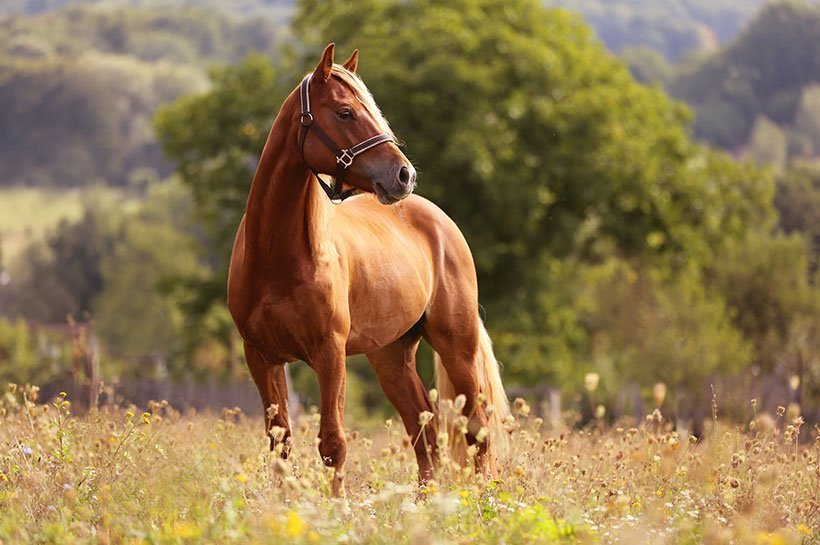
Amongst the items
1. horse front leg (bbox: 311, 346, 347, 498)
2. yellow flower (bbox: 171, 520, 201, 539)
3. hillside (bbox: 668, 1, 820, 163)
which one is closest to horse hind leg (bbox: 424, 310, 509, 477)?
horse front leg (bbox: 311, 346, 347, 498)

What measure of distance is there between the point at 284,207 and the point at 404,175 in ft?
2.72

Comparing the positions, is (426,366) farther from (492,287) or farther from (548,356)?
(548,356)

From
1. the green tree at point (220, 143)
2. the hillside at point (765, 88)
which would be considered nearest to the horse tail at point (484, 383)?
the green tree at point (220, 143)

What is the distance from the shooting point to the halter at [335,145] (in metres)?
6.54

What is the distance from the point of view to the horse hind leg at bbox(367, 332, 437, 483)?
8.20m

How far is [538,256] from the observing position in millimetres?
27359

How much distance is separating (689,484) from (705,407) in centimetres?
1379

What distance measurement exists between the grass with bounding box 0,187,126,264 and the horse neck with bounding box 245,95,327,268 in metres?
92.7

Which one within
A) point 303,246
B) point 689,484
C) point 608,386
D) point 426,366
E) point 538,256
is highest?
point 303,246

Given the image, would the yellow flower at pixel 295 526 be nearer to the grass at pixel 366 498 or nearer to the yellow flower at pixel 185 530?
the grass at pixel 366 498

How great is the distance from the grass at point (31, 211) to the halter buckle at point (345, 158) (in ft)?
306

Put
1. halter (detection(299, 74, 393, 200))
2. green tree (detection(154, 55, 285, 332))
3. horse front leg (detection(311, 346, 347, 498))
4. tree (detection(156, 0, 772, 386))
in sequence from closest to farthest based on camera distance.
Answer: halter (detection(299, 74, 393, 200))
horse front leg (detection(311, 346, 347, 498))
tree (detection(156, 0, 772, 386))
green tree (detection(154, 55, 285, 332))

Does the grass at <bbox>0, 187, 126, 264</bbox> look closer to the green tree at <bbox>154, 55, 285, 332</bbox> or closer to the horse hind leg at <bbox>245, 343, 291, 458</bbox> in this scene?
the green tree at <bbox>154, 55, 285, 332</bbox>

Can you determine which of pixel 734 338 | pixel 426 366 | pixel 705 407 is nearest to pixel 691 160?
pixel 734 338
